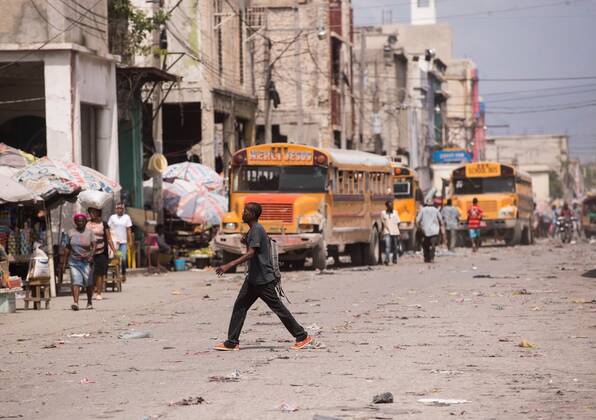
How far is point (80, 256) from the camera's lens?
2141 centimetres

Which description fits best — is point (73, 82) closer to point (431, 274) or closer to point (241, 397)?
point (431, 274)

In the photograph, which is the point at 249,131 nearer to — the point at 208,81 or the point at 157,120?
the point at 208,81

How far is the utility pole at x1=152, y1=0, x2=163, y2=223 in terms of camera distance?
128 feet

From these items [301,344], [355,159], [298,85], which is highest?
[298,85]

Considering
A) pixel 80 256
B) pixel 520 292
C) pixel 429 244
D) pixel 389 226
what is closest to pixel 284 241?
pixel 389 226

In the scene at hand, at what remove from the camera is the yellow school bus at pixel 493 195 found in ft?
176

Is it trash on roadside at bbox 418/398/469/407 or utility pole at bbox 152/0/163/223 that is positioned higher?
utility pole at bbox 152/0/163/223

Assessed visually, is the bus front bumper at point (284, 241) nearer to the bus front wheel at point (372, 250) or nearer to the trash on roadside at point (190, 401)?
the bus front wheel at point (372, 250)

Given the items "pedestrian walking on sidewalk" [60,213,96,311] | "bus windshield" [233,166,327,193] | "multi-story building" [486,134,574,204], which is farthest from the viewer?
"multi-story building" [486,134,574,204]

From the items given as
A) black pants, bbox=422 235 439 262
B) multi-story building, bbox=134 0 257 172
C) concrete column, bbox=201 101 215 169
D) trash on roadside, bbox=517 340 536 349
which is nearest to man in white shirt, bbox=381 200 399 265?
black pants, bbox=422 235 439 262

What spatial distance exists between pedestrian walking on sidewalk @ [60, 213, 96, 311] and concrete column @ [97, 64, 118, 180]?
1331 centimetres

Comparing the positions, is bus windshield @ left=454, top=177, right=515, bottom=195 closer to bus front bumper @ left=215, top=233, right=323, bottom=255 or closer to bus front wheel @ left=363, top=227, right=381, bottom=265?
bus front wheel @ left=363, top=227, right=381, bottom=265

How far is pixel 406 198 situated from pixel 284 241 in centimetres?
1952

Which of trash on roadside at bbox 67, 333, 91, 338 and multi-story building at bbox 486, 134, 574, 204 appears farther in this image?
multi-story building at bbox 486, 134, 574, 204
